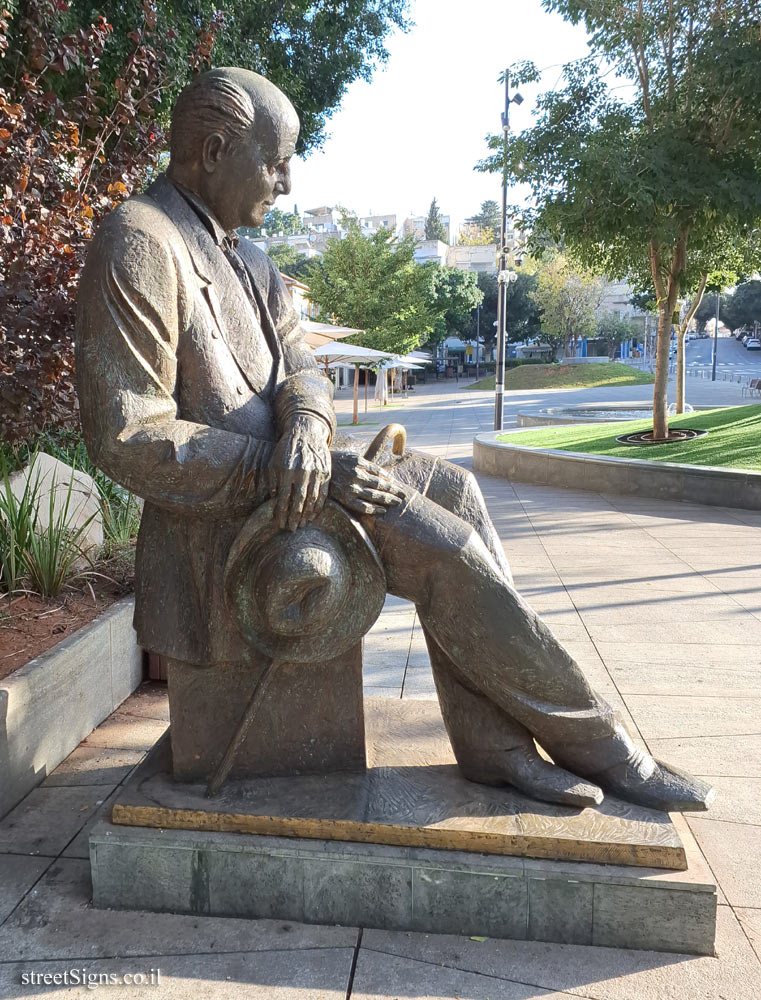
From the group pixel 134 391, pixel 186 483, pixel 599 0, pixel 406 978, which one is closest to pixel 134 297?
pixel 134 391

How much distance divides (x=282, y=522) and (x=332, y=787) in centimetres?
84

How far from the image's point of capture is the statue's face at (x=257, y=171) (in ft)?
7.97

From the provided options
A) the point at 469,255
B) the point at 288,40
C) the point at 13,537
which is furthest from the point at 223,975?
the point at 469,255

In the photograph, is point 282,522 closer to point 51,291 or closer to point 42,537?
point 42,537

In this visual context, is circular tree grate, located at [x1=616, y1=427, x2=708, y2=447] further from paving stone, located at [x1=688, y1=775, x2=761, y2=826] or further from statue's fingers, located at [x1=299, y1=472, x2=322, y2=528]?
statue's fingers, located at [x1=299, y1=472, x2=322, y2=528]

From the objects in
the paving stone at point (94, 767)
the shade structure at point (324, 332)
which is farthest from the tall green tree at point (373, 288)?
the paving stone at point (94, 767)

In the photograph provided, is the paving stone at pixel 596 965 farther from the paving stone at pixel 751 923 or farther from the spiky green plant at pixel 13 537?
the spiky green plant at pixel 13 537

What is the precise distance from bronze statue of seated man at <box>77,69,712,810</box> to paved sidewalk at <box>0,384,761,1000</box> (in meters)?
0.43

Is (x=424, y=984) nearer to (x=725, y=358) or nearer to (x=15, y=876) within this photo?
(x=15, y=876)

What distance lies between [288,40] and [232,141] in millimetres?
8765

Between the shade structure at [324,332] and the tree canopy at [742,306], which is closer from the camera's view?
the shade structure at [324,332]

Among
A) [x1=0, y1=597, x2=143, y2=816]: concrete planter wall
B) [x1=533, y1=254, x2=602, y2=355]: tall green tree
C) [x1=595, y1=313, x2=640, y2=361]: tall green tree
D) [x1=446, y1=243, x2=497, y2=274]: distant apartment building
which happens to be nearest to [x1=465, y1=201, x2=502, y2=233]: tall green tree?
[x1=446, y1=243, x2=497, y2=274]: distant apartment building

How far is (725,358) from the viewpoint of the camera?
230ft

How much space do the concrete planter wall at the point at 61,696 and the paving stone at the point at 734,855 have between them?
2.33 meters
